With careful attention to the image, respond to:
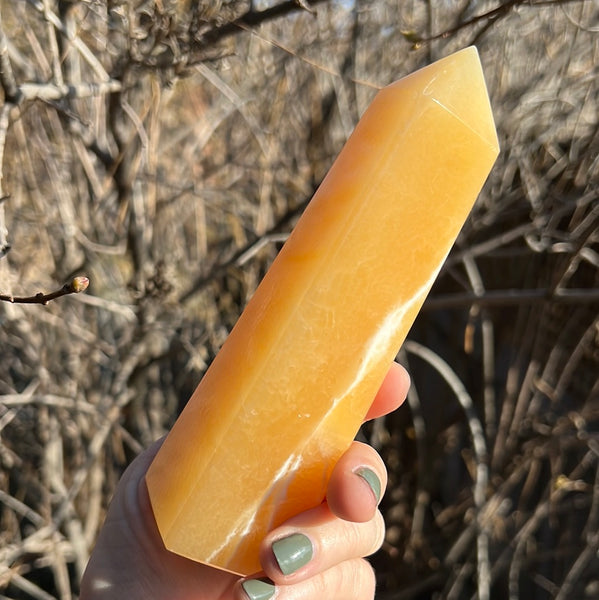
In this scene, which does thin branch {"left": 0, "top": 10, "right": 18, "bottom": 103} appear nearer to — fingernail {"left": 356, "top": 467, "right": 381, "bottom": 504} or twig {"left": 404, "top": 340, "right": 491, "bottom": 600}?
fingernail {"left": 356, "top": 467, "right": 381, "bottom": 504}

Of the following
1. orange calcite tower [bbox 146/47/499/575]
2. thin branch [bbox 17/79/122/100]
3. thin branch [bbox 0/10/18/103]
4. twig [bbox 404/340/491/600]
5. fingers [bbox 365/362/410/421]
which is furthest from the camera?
twig [bbox 404/340/491/600]

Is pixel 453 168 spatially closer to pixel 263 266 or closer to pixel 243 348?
pixel 243 348

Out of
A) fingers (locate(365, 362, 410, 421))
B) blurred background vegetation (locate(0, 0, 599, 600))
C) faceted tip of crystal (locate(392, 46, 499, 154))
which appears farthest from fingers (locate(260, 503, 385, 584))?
blurred background vegetation (locate(0, 0, 599, 600))

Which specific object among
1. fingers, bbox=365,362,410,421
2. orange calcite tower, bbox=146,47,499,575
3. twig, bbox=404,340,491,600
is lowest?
twig, bbox=404,340,491,600

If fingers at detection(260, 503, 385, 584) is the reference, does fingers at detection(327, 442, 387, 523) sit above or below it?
above

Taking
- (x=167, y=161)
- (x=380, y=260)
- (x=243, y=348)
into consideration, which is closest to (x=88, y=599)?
(x=243, y=348)

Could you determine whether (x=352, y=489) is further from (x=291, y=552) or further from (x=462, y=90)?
(x=462, y=90)

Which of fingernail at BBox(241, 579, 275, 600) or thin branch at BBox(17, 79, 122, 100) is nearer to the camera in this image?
fingernail at BBox(241, 579, 275, 600)

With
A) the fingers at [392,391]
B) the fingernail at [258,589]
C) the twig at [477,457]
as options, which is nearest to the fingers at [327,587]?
the fingernail at [258,589]

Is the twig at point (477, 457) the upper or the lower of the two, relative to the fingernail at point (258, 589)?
lower

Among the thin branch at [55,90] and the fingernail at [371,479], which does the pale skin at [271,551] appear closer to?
the fingernail at [371,479]
